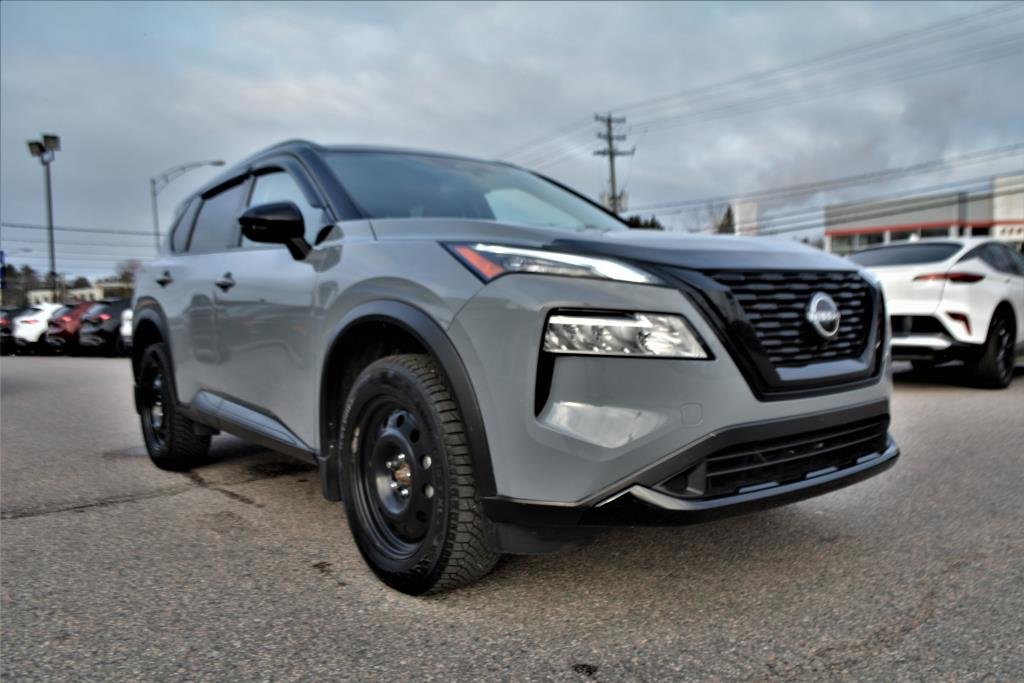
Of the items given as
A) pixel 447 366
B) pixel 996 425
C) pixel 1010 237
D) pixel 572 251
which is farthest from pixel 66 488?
pixel 1010 237

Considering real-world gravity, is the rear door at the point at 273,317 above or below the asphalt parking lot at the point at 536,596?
above

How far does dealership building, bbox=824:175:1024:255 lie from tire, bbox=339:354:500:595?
54.1 m

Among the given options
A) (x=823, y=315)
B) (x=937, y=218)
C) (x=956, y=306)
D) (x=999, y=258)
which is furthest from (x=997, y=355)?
(x=937, y=218)

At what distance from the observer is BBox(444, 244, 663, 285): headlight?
93.4 inches

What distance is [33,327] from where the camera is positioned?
23484 mm

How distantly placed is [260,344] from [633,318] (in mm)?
1971

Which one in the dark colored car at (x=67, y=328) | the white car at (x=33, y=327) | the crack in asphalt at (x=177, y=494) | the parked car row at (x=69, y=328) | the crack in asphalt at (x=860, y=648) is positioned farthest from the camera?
the white car at (x=33, y=327)

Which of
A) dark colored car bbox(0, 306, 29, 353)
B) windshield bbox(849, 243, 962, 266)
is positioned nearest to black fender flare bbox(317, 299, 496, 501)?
windshield bbox(849, 243, 962, 266)

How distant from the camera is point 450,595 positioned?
2760mm

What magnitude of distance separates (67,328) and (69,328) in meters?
0.08

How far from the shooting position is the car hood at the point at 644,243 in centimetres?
250

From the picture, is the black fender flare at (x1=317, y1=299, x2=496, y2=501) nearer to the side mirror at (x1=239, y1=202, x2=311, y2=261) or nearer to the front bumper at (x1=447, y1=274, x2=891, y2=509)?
the front bumper at (x1=447, y1=274, x2=891, y2=509)

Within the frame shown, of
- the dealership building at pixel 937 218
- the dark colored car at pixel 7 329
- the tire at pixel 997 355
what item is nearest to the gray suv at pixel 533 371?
the tire at pixel 997 355

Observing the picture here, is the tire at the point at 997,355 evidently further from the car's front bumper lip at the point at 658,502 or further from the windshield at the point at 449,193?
the car's front bumper lip at the point at 658,502
